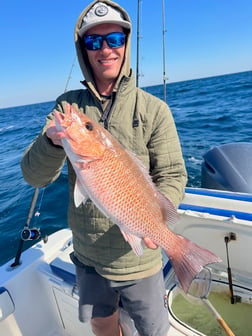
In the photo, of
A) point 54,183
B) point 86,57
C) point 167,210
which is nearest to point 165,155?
point 167,210

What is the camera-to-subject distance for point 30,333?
120 inches

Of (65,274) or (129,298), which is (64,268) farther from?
(129,298)

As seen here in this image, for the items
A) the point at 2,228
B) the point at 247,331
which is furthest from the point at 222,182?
the point at 2,228

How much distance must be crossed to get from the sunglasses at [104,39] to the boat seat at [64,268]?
2039 mm

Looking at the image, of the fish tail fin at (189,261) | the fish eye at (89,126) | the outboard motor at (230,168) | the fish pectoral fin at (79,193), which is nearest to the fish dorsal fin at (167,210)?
the fish tail fin at (189,261)

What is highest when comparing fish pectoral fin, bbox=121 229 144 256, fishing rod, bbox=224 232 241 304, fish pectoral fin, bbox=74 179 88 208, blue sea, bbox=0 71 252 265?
fish pectoral fin, bbox=74 179 88 208

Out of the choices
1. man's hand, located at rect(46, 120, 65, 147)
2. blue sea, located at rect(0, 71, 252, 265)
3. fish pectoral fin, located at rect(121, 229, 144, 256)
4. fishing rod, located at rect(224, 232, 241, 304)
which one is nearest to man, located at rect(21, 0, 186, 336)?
man's hand, located at rect(46, 120, 65, 147)

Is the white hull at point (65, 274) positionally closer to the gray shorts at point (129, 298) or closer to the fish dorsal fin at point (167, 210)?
the gray shorts at point (129, 298)

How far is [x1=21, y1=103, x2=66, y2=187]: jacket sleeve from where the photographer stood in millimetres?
1694

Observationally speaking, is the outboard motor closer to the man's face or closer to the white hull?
the white hull

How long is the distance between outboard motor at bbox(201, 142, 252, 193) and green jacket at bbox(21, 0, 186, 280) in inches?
81.3

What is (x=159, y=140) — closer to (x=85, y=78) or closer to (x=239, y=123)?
(x=85, y=78)

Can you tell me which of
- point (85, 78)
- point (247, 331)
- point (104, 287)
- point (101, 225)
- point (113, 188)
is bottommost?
point (247, 331)

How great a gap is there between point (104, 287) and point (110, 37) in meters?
1.67
